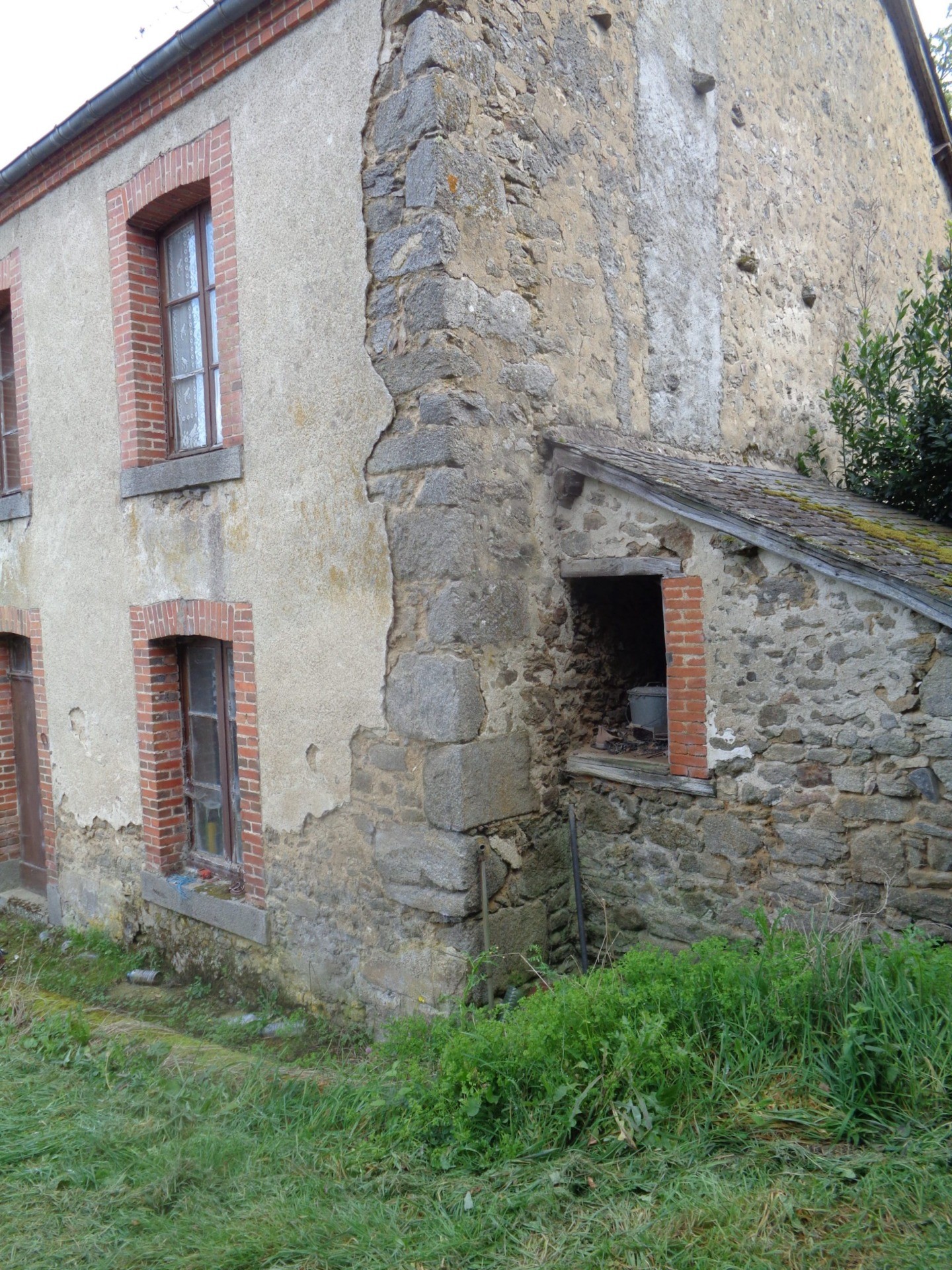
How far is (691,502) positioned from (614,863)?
1976 mm

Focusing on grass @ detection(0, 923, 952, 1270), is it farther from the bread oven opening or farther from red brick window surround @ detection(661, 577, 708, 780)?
the bread oven opening

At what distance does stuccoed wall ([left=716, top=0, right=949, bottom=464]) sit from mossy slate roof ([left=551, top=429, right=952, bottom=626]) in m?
1.46

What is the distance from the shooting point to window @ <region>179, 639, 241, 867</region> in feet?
20.3

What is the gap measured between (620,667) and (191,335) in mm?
3607

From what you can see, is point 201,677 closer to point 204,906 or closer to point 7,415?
point 204,906

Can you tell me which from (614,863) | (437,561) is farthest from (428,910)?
(437,561)

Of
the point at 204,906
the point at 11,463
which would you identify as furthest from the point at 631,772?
the point at 11,463

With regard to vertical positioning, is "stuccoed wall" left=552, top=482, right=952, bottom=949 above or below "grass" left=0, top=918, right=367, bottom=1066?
above

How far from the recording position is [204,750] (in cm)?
643

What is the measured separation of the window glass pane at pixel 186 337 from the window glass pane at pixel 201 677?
1877 mm

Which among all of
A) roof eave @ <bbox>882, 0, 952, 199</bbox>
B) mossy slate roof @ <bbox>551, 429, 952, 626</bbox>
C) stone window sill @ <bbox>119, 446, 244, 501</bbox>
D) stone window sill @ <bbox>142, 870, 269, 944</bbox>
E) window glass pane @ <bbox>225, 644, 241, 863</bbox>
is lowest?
stone window sill @ <bbox>142, 870, 269, 944</bbox>

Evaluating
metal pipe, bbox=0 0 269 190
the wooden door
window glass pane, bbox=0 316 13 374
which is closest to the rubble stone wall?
metal pipe, bbox=0 0 269 190

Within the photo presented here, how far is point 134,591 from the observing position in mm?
6449

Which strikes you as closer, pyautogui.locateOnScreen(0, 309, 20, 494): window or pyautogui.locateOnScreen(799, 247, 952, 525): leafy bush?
pyautogui.locateOnScreen(799, 247, 952, 525): leafy bush
